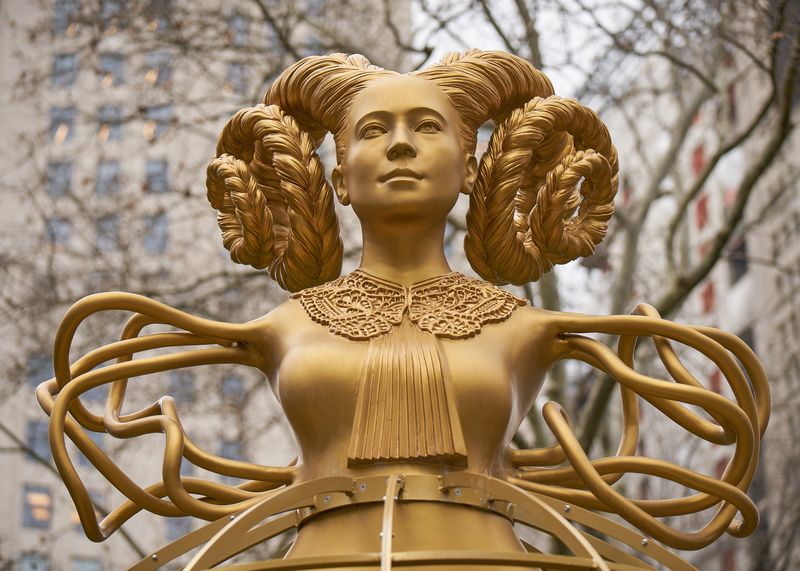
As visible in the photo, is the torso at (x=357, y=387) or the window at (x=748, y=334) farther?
the window at (x=748, y=334)

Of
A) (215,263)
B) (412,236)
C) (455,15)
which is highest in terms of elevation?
(455,15)

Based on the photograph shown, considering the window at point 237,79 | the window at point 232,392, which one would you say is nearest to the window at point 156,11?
the window at point 237,79

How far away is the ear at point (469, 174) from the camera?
5.36 m

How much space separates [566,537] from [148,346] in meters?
1.60

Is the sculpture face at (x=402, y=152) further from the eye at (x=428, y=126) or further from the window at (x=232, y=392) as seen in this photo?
the window at (x=232, y=392)

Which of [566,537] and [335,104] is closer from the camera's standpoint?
[566,537]

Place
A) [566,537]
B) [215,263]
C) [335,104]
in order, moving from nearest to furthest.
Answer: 1. [566,537]
2. [335,104]
3. [215,263]

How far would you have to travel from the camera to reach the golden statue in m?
4.64

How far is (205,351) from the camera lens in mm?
5121

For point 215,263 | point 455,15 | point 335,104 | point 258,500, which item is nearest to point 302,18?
point 455,15

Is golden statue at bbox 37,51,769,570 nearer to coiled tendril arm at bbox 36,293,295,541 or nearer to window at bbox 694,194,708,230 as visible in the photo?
coiled tendril arm at bbox 36,293,295,541

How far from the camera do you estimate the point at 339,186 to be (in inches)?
212

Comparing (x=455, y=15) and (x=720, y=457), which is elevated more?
(x=455, y=15)

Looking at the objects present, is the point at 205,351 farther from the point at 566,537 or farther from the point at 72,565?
the point at 72,565
